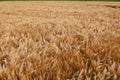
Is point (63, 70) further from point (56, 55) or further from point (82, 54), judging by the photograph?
point (82, 54)

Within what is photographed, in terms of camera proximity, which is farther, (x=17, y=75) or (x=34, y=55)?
A: (x=34, y=55)

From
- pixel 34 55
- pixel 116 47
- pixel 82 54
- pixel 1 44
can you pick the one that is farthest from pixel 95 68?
pixel 1 44

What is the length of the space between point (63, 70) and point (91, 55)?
0.58m

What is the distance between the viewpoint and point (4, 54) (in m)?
2.38

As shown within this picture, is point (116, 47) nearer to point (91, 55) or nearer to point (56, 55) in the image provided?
point (91, 55)

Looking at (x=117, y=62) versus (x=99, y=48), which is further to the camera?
(x=99, y=48)

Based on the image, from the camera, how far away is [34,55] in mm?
2277

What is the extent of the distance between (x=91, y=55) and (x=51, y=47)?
56cm

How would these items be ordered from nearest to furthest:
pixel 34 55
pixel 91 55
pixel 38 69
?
pixel 38 69, pixel 34 55, pixel 91 55

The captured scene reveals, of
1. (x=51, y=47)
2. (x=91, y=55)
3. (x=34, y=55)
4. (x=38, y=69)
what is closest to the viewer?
(x=38, y=69)

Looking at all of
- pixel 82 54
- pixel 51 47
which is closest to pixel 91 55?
pixel 82 54

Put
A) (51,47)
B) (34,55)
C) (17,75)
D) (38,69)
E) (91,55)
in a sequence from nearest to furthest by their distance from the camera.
→ (17,75) → (38,69) → (34,55) → (91,55) → (51,47)

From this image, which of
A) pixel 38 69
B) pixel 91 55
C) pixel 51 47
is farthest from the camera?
pixel 51 47

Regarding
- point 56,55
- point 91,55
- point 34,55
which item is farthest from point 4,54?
point 91,55
